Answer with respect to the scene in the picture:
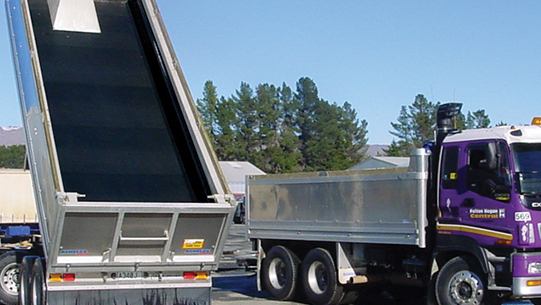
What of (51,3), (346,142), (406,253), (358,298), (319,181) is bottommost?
(358,298)

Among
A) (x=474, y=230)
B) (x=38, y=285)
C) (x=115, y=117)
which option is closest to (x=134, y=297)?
(x=38, y=285)

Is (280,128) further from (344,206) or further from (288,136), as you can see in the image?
(344,206)

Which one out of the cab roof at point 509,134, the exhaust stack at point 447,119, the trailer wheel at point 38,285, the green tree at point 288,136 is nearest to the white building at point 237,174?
the green tree at point 288,136

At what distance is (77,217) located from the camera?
27.3ft

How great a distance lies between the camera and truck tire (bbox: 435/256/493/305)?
1032 centimetres

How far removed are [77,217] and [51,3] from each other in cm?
433

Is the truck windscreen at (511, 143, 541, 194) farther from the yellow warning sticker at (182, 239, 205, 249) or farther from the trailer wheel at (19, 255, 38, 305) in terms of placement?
the trailer wheel at (19, 255, 38, 305)

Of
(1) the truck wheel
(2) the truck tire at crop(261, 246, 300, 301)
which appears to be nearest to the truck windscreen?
(1) the truck wheel

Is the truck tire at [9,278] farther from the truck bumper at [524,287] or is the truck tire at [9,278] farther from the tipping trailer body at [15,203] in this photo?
the truck bumper at [524,287]

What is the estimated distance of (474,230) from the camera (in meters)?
10.5

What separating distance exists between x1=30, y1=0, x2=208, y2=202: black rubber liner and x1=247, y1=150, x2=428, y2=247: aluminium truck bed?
3355 mm

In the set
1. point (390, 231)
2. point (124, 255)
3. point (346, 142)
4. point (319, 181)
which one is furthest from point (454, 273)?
point (346, 142)

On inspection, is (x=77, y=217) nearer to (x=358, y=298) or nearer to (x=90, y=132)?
(x=90, y=132)

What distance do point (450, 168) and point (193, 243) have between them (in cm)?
402
